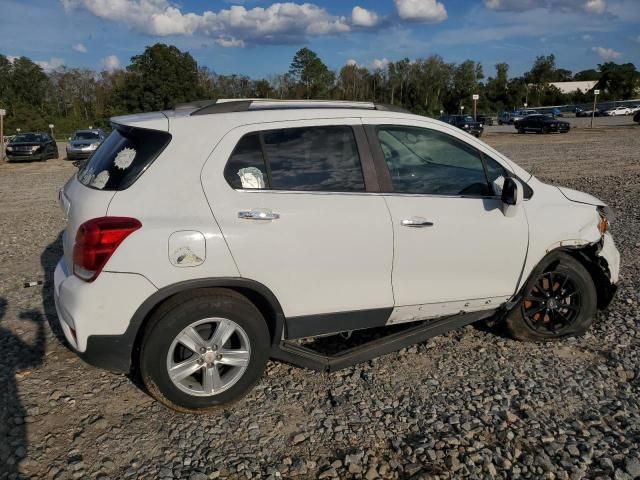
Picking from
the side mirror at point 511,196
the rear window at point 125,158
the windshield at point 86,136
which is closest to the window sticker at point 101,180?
the rear window at point 125,158

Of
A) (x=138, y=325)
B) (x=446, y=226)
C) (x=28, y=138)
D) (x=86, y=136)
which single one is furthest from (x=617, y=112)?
(x=138, y=325)

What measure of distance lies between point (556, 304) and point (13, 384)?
4121mm

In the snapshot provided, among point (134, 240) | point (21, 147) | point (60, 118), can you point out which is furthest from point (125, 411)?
point (60, 118)

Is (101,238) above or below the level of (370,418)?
above

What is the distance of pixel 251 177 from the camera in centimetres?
331

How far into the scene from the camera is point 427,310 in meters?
3.87

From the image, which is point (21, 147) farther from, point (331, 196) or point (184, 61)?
point (184, 61)

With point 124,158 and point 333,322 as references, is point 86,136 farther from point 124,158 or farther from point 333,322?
point 333,322

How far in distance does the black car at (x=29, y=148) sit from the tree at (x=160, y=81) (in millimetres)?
33137

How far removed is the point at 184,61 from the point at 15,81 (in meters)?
27.1

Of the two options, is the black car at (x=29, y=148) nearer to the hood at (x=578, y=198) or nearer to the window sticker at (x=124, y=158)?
the window sticker at (x=124, y=158)

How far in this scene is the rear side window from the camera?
3.31 meters

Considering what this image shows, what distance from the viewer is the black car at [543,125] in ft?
126

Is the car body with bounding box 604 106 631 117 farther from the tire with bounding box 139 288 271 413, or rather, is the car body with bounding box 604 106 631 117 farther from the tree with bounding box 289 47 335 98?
the tire with bounding box 139 288 271 413
